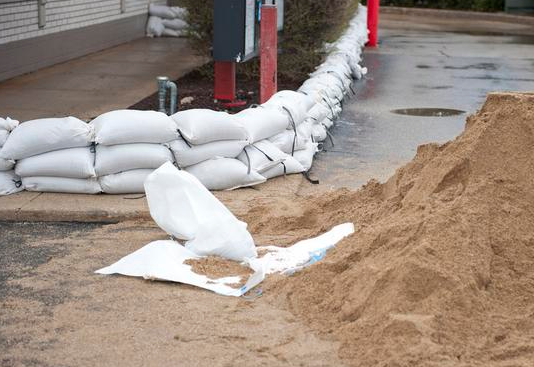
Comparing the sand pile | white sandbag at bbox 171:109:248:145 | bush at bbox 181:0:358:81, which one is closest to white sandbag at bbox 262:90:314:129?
white sandbag at bbox 171:109:248:145

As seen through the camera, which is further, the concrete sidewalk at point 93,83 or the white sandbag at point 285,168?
the concrete sidewalk at point 93,83

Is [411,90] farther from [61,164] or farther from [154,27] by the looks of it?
[61,164]

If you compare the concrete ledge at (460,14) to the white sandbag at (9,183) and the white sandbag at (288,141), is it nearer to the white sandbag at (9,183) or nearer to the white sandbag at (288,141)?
the white sandbag at (288,141)

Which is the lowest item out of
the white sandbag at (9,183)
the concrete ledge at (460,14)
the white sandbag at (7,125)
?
the white sandbag at (9,183)

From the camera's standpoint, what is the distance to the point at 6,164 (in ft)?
25.9

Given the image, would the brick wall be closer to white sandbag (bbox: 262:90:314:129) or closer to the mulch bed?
the mulch bed

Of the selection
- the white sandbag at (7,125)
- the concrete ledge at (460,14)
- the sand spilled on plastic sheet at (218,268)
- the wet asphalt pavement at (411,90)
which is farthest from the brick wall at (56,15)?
the concrete ledge at (460,14)

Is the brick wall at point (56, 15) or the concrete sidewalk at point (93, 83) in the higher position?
the brick wall at point (56, 15)

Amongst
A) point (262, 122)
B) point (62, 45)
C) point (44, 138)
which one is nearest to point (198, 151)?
point (262, 122)

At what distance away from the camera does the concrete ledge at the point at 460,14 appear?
29.1 meters

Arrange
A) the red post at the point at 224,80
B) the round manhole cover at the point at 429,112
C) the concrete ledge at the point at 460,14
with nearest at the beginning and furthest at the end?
the red post at the point at 224,80
the round manhole cover at the point at 429,112
the concrete ledge at the point at 460,14

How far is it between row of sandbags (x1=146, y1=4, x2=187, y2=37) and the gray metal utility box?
9.90 metres

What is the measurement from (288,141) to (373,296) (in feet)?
12.6

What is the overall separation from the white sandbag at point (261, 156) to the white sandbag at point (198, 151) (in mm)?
155
